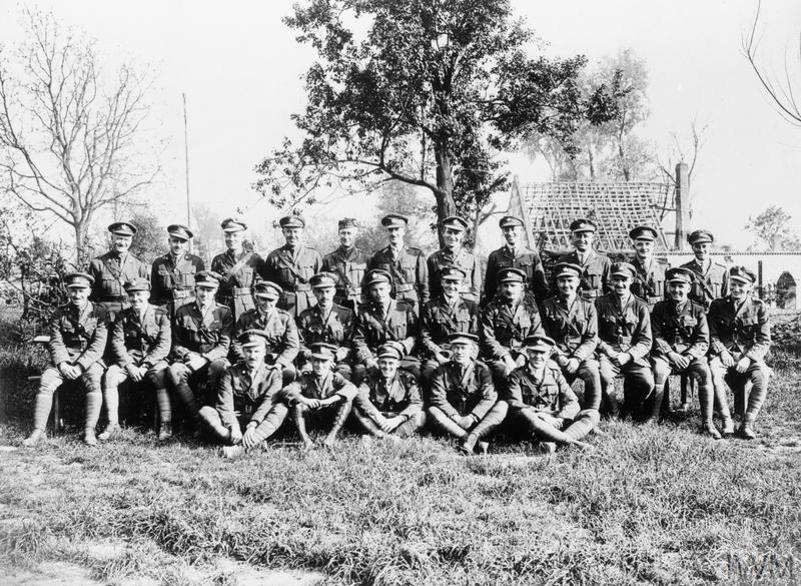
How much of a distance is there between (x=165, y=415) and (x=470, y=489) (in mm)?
3050

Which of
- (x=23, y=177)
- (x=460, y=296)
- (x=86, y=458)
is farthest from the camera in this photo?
(x=23, y=177)

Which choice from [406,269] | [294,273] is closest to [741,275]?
[406,269]

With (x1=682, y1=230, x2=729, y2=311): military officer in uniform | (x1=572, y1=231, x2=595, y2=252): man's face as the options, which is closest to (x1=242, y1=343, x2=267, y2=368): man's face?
(x1=572, y1=231, x2=595, y2=252): man's face

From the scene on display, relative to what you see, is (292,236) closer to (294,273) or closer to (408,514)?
(294,273)

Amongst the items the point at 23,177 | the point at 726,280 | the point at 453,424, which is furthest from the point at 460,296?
the point at 23,177

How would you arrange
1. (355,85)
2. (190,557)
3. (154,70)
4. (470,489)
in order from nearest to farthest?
(190,557)
(470,489)
(355,85)
(154,70)

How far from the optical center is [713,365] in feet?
20.9

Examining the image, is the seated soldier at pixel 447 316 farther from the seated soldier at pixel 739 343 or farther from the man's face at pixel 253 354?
the seated soldier at pixel 739 343

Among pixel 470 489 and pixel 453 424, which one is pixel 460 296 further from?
pixel 470 489

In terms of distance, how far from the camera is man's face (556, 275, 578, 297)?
6559 millimetres

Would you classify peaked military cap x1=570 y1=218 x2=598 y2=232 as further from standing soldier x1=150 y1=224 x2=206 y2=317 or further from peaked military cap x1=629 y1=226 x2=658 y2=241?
standing soldier x1=150 y1=224 x2=206 y2=317

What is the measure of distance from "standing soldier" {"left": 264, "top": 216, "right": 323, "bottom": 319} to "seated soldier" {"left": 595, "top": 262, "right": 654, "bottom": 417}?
2.93 metres

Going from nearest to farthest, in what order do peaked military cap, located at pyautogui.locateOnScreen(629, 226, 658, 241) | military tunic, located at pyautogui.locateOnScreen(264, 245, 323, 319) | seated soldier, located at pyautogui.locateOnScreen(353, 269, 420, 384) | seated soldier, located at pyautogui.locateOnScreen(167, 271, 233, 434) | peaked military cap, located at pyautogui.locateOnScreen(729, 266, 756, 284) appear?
seated soldier, located at pyautogui.locateOnScreen(167, 271, 233, 434) → seated soldier, located at pyautogui.locateOnScreen(353, 269, 420, 384) → peaked military cap, located at pyautogui.locateOnScreen(729, 266, 756, 284) → peaked military cap, located at pyautogui.locateOnScreen(629, 226, 658, 241) → military tunic, located at pyautogui.locateOnScreen(264, 245, 323, 319)

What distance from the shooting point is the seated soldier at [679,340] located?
20.6 ft
